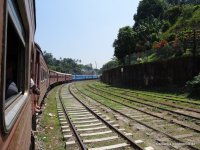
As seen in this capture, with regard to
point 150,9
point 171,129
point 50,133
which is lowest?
point 50,133

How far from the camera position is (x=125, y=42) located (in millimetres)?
51812

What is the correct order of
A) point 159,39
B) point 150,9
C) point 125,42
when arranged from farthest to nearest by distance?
point 150,9, point 125,42, point 159,39

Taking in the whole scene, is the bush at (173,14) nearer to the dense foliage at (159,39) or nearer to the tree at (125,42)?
the dense foliage at (159,39)

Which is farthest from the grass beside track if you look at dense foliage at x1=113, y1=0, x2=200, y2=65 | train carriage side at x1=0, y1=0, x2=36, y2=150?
dense foliage at x1=113, y1=0, x2=200, y2=65

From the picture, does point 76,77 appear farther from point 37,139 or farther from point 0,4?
point 0,4

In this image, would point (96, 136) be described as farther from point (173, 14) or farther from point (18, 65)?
point (173, 14)

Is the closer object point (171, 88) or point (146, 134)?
point (146, 134)

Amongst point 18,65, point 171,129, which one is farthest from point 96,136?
point 18,65

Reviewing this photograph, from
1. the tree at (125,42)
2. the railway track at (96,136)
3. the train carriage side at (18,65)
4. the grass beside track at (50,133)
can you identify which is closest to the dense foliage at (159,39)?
the tree at (125,42)

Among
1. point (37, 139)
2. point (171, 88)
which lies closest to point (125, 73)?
point (171, 88)

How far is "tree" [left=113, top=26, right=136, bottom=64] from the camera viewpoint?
51.1 m

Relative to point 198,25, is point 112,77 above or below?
below

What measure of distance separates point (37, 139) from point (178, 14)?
177 ft

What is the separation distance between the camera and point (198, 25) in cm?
4219
